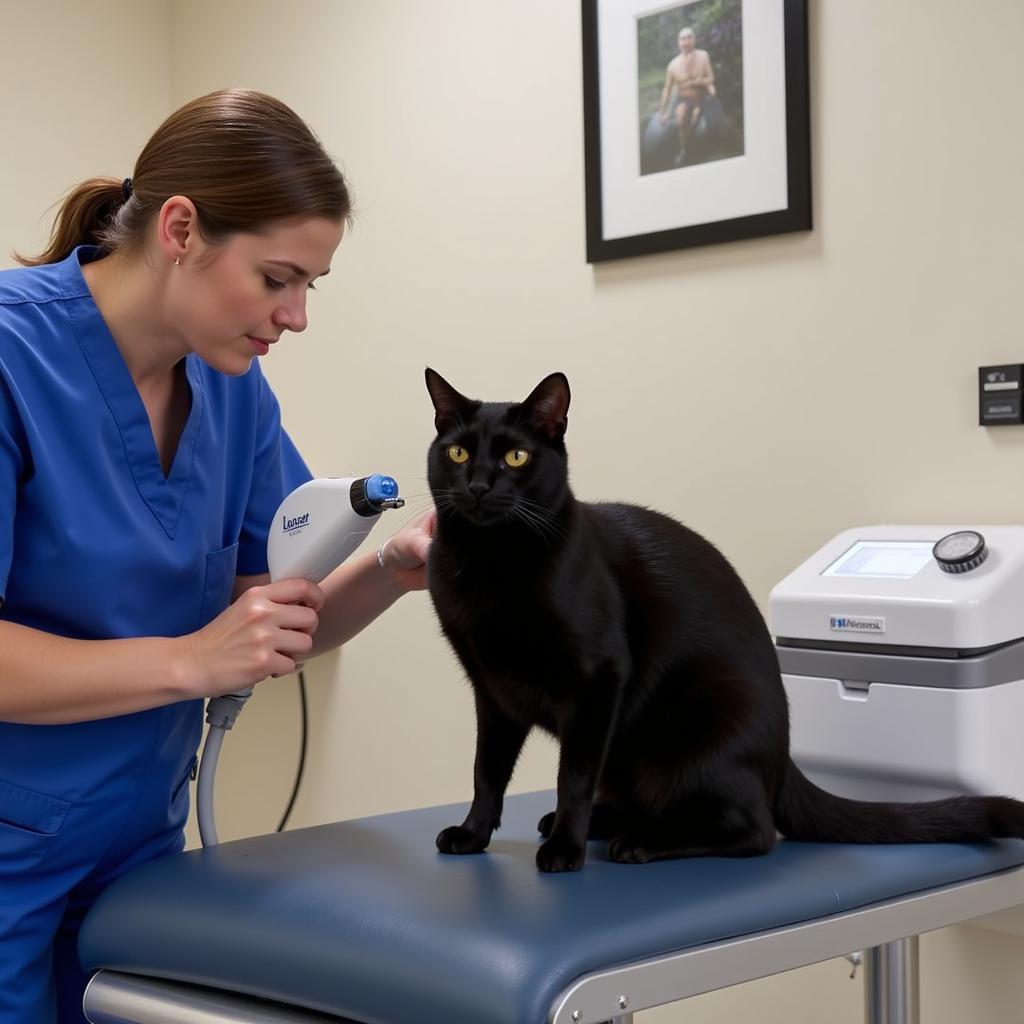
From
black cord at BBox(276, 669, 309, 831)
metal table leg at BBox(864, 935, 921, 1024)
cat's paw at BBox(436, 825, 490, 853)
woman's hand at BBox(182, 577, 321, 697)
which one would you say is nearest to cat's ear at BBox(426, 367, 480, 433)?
woman's hand at BBox(182, 577, 321, 697)

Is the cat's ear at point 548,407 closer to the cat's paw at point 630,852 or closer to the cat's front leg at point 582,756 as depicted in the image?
the cat's front leg at point 582,756

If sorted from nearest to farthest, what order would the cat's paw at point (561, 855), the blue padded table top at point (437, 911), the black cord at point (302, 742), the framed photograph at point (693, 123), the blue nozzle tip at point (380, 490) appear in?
the blue padded table top at point (437, 911)
the cat's paw at point (561, 855)
the blue nozzle tip at point (380, 490)
the framed photograph at point (693, 123)
the black cord at point (302, 742)

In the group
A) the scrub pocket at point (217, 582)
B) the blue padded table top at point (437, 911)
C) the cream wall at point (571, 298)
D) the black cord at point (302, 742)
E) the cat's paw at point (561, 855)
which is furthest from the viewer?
the black cord at point (302, 742)

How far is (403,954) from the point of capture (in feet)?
2.73

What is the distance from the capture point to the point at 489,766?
3.61 ft

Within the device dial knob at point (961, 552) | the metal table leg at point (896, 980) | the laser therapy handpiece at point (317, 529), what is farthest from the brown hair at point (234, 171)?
the metal table leg at point (896, 980)

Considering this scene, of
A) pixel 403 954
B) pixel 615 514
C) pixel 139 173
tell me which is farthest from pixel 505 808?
pixel 139 173

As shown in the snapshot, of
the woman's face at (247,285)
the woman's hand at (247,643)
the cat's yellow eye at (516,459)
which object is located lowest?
the woman's hand at (247,643)

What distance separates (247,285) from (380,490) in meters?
0.23

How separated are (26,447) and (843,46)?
117 cm

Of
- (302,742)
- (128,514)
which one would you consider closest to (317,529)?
(128,514)

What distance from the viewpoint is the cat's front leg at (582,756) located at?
99 centimetres

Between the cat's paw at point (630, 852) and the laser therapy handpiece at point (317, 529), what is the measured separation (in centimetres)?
33

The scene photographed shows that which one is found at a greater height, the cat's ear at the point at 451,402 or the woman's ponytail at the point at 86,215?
the woman's ponytail at the point at 86,215
